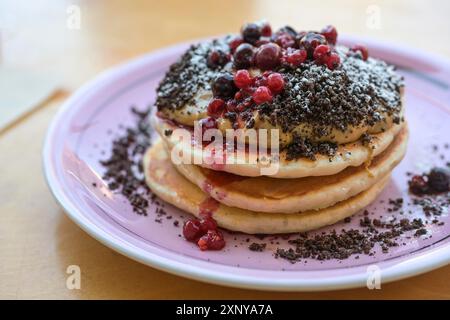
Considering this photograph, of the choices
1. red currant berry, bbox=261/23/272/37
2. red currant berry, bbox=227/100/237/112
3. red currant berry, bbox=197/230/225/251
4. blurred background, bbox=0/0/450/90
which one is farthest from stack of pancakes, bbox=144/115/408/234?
blurred background, bbox=0/0/450/90

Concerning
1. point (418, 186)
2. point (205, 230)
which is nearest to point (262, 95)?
point (205, 230)

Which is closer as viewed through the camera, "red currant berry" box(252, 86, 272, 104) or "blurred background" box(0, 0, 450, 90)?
"red currant berry" box(252, 86, 272, 104)

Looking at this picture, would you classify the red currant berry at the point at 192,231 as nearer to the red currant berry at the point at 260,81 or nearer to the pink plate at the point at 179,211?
the pink plate at the point at 179,211

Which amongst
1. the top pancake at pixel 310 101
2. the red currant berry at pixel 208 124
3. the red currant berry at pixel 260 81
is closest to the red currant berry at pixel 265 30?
the top pancake at pixel 310 101

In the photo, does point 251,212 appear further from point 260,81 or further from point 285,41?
point 285,41

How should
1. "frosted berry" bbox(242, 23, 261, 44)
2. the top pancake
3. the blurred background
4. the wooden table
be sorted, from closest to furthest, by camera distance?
1. the wooden table
2. the top pancake
3. "frosted berry" bbox(242, 23, 261, 44)
4. the blurred background

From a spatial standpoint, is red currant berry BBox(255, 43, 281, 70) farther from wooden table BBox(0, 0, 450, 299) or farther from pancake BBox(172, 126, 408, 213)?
wooden table BBox(0, 0, 450, 299)
